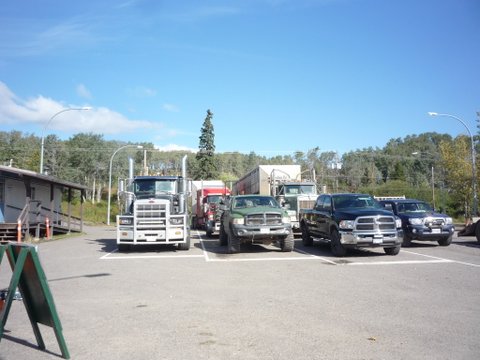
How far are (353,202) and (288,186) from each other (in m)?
7.69

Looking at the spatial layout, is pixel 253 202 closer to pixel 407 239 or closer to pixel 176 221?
pixel 176 221

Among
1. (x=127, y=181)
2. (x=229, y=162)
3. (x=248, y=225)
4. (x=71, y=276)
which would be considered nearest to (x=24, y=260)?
(x=71, y=276)

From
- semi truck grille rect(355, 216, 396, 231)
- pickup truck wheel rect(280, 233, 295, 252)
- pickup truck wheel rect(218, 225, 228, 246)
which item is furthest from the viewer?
pickup truck wheel rect(218, 225, 228, 246)

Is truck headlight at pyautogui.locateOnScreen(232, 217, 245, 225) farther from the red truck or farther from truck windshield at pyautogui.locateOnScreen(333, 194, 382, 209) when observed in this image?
the red truck

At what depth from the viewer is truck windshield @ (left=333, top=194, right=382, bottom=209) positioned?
14906 mm

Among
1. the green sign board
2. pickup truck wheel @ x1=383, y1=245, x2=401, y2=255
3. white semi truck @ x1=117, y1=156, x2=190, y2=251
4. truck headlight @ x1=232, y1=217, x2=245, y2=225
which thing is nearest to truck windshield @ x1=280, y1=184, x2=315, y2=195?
white semi truck @ x1=117, y1=156, x2=190, y2=251

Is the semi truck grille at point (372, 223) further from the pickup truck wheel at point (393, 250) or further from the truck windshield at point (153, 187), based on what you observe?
the truck windshield at point (153, 187)

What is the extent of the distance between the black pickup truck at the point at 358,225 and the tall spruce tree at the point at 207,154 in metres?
61.6

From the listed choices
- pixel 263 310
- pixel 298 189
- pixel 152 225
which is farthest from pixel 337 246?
pixel 298 189

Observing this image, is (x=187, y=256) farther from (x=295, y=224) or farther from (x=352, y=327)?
(x=352, y=327)

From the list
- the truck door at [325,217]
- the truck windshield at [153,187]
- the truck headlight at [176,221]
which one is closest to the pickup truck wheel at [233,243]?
the truck headlight at [176,221]

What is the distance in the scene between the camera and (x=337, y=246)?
13.9 m

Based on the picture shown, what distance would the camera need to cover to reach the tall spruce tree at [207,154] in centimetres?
7675

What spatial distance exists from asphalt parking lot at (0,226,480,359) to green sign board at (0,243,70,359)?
392 millimetres
